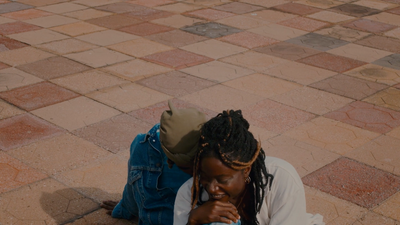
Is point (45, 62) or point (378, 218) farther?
point (45, 62)

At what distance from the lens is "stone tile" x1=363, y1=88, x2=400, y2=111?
548 centimetres

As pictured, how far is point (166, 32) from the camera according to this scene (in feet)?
25.6

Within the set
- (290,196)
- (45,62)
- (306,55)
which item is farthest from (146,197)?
(306,55)

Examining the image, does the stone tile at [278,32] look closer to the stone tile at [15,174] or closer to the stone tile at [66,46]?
the stone tile at [66,46]

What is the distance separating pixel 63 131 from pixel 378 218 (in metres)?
2.72

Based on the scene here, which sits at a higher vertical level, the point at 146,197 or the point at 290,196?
the point at 290,196

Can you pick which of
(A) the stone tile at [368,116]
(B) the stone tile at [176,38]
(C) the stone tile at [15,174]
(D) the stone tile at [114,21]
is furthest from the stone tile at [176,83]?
(D) the stone tile at [114,21]

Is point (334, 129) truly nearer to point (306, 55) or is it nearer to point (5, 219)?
point (306, 55)

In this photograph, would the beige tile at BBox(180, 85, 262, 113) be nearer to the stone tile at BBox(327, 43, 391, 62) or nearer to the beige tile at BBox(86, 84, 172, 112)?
the beige tile at BBox(86, 84, 172, 112)

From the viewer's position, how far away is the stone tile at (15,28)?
25.5 ft

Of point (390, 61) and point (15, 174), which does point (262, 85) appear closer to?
point (390, 61)

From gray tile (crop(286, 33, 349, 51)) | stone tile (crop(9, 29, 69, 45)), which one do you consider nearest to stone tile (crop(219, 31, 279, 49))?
gray tile (crop(286, 33, 349, 51))

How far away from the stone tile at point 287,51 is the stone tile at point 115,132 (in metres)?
2.65

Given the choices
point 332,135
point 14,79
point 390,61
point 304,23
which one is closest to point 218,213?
point 332,135
